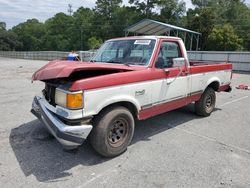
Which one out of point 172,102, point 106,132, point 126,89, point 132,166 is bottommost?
point 132,166

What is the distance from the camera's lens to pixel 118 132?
3.75m

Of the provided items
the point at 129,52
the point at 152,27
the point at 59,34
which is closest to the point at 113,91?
the point at 129,52

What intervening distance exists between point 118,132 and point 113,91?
77 centimetres

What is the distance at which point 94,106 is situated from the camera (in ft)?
10.6

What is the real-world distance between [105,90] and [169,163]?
60.7 inches

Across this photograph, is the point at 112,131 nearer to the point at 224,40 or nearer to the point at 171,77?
the point at 171,77

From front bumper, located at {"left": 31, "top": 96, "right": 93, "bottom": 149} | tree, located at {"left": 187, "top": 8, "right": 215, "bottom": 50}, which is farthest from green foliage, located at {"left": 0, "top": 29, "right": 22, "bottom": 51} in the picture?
front bumper, located at {"left": 31, "top": 96, "right": 93, "bottom": 149}

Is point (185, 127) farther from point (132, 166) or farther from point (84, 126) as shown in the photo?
point (84, 126)

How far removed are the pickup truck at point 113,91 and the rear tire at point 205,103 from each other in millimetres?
385

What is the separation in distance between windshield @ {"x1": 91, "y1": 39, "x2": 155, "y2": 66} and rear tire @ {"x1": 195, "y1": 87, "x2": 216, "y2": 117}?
2229 millimetres

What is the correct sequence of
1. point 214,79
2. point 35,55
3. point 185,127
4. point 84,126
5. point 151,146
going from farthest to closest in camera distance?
1. point 35,55
2. point 214,79
3. point 185,127
4. point 151,146
5. point 84,126

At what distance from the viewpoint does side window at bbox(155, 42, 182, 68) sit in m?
4.32

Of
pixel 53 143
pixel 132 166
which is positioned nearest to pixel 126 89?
pixel 132 166

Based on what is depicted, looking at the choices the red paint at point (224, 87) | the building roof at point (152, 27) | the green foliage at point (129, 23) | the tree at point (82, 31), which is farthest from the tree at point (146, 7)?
the red paint at point (224, 87)
